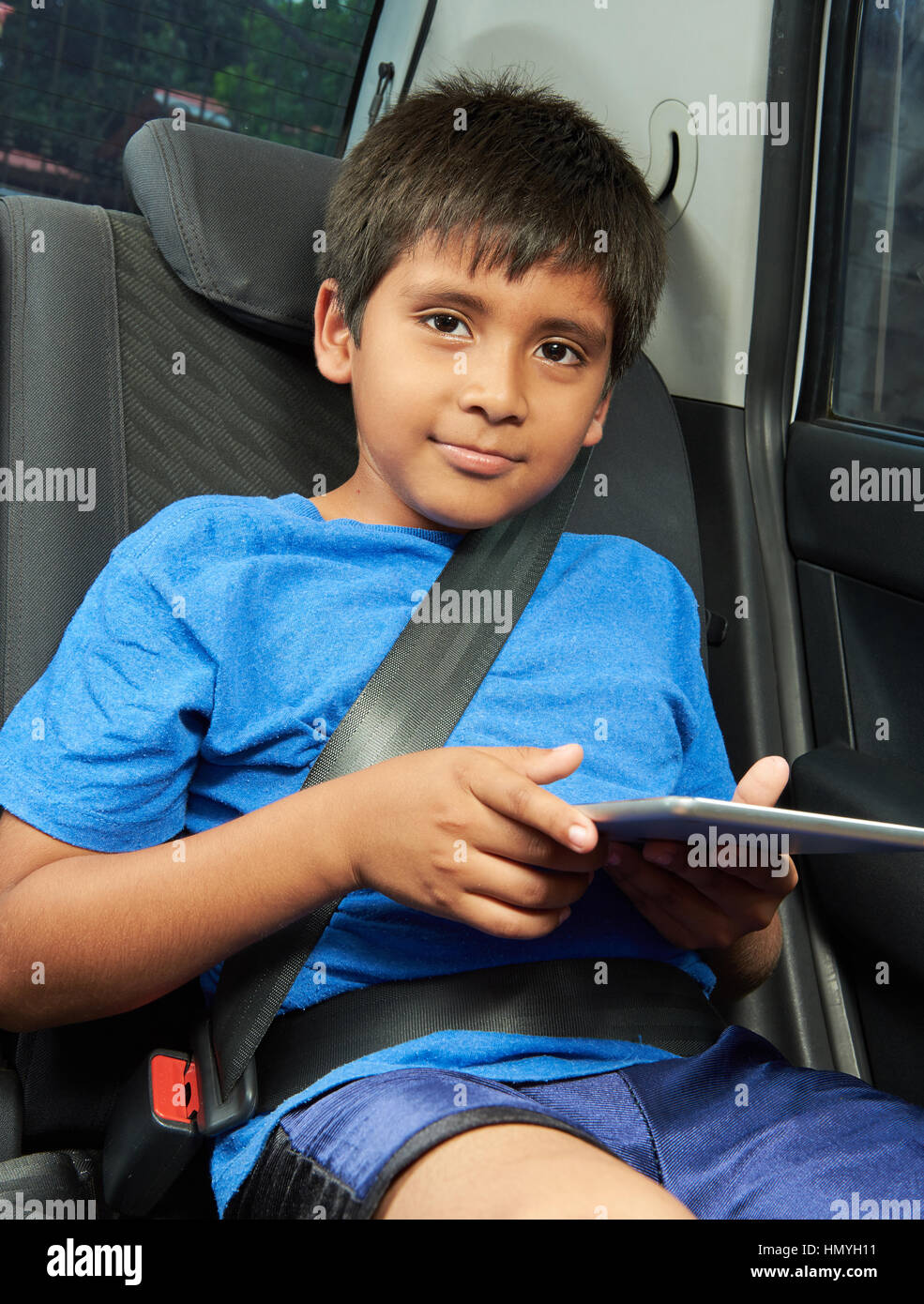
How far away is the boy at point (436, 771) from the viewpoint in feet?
2.52

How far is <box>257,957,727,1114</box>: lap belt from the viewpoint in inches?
33.8

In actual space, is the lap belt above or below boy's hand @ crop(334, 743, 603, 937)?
below

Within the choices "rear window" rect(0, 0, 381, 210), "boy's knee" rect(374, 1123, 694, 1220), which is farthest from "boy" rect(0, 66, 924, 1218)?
"rear window" rect(0, 0, 381, 210)

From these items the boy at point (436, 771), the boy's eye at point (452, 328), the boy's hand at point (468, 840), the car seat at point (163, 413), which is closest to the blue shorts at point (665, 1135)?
the boy at point (436, 771)

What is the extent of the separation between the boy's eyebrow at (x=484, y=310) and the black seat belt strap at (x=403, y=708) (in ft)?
0.55

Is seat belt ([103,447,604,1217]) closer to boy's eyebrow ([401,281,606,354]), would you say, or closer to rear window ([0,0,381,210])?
boy's eyebrow ([401,281,606,354])

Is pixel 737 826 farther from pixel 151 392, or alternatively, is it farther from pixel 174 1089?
pixel 151 392

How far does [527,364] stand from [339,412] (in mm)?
340

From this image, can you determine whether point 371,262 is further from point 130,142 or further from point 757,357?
point 757,357

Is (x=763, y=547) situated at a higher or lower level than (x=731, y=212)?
lower

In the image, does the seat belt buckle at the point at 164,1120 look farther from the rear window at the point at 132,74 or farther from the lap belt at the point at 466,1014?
the rear window at the point at 132,74

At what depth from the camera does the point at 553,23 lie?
182 centimetres

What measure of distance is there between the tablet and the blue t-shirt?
0.78 feet
